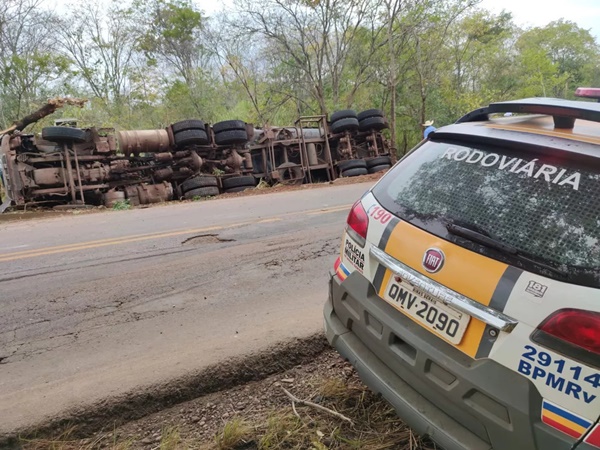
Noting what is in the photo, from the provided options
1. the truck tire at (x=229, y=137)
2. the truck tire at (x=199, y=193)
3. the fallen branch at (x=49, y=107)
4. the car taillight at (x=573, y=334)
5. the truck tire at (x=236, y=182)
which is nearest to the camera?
the car taillight at (x=573, y=334)

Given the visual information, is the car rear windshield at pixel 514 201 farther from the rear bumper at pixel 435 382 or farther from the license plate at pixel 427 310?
the rear bumper at pixel 435 382

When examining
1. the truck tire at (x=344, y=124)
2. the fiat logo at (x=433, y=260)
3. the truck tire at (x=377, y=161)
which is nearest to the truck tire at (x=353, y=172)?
the truck tire at (x=377, y=161)

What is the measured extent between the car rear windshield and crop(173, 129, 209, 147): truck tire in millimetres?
9488

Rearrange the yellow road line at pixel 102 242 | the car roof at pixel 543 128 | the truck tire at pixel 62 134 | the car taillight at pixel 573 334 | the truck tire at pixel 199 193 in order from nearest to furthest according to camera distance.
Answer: the car taillight at pixel 573 334 < the car roof at pixel 543 128 < the yellow road line at pixel 102 242 < the truck tire at pixel 62 134 < the truck tire at pixel 199 193

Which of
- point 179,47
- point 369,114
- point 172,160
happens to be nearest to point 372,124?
point 369,114

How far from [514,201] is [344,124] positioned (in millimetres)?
12219

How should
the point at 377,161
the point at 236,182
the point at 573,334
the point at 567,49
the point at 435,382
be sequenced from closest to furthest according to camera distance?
the point at 573,334 < the point at 435,382 < the point at 236,182 < the point at 377,161 < the point at 567,49

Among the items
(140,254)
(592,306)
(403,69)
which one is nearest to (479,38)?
(403,69)

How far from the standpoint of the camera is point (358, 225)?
2152 millimetres

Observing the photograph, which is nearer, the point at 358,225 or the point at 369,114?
the point at 358,225

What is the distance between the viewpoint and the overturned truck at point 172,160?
977 centimetres

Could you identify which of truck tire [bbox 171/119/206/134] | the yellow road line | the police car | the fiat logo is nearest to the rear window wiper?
the police car

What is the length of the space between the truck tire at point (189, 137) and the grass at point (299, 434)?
939 centimetres

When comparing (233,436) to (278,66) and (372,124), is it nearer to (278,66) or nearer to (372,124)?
(372,124)
